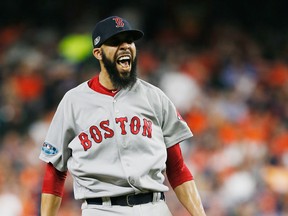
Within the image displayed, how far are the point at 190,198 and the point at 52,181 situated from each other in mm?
703

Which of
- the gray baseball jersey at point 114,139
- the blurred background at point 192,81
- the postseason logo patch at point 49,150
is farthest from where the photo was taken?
the blurred background at point 192,81

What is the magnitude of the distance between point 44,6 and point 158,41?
2068 mm

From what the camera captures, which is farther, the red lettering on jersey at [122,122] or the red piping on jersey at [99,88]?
the red piping on jersey at [99,88]

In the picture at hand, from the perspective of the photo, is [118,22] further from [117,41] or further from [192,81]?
[192,81]

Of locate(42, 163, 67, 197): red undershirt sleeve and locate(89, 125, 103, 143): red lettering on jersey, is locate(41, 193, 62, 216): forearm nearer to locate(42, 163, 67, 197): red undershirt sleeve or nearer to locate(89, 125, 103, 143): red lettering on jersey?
locate(42, 163, 67, 197): red undershirt sleeve

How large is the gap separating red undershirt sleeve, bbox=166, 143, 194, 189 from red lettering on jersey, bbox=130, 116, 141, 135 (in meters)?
0.24

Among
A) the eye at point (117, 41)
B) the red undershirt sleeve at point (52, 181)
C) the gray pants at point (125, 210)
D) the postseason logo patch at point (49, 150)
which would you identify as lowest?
the gray pants at point (125, 210)

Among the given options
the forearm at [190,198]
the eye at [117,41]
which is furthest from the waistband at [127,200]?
the eye at [117,41]

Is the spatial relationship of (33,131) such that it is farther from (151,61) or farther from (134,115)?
(134,115)

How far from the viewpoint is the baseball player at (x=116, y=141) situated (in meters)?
4.13

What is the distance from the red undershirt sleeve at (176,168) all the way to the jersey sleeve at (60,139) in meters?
0.52

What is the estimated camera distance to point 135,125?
4.20m

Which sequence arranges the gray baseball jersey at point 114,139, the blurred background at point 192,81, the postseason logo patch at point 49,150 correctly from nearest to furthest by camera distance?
the gray baseball jersey at point 114,139 < the postseason logo patch at point 49,150 < the blurred background at point 192,81

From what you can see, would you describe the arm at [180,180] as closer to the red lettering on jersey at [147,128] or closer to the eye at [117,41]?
the red lettering on jersey at [147,128]
